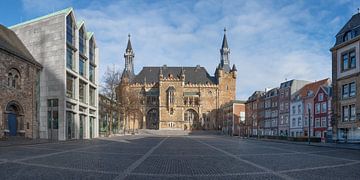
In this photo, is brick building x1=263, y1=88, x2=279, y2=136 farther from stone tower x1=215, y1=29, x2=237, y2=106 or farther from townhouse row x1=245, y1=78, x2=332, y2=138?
stone tower x1=215, y1=29, x2=237, y2=106

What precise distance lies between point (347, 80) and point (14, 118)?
123 feet

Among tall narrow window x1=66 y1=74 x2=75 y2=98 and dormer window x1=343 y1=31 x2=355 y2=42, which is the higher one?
dormer window x1=343 y1=31 x2=355 y2=42

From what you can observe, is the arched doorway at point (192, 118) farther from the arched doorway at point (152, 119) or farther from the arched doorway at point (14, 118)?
the arched doorway at point (14, 118)

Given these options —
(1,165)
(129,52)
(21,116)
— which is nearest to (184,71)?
(129,52)

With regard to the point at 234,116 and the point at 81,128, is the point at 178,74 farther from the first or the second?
the point at 81,128

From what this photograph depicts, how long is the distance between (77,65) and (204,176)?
3499 cm

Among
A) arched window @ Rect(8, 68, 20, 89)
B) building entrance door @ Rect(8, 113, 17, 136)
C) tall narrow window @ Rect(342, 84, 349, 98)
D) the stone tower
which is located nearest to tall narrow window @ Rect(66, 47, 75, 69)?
arched window @ Rect(8, 68, 20, 89)

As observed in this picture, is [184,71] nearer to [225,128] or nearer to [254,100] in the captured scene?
[225,128]

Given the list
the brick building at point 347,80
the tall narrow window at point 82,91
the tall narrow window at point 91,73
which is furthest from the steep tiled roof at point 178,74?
the brick building at point 347,80

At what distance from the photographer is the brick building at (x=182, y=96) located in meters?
107

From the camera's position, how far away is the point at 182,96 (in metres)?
109

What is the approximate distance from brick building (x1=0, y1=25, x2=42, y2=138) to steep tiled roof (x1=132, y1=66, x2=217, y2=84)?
254 ft

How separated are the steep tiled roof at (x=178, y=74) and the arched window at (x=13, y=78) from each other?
264ft

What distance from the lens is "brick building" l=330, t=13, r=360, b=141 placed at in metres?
37.4
